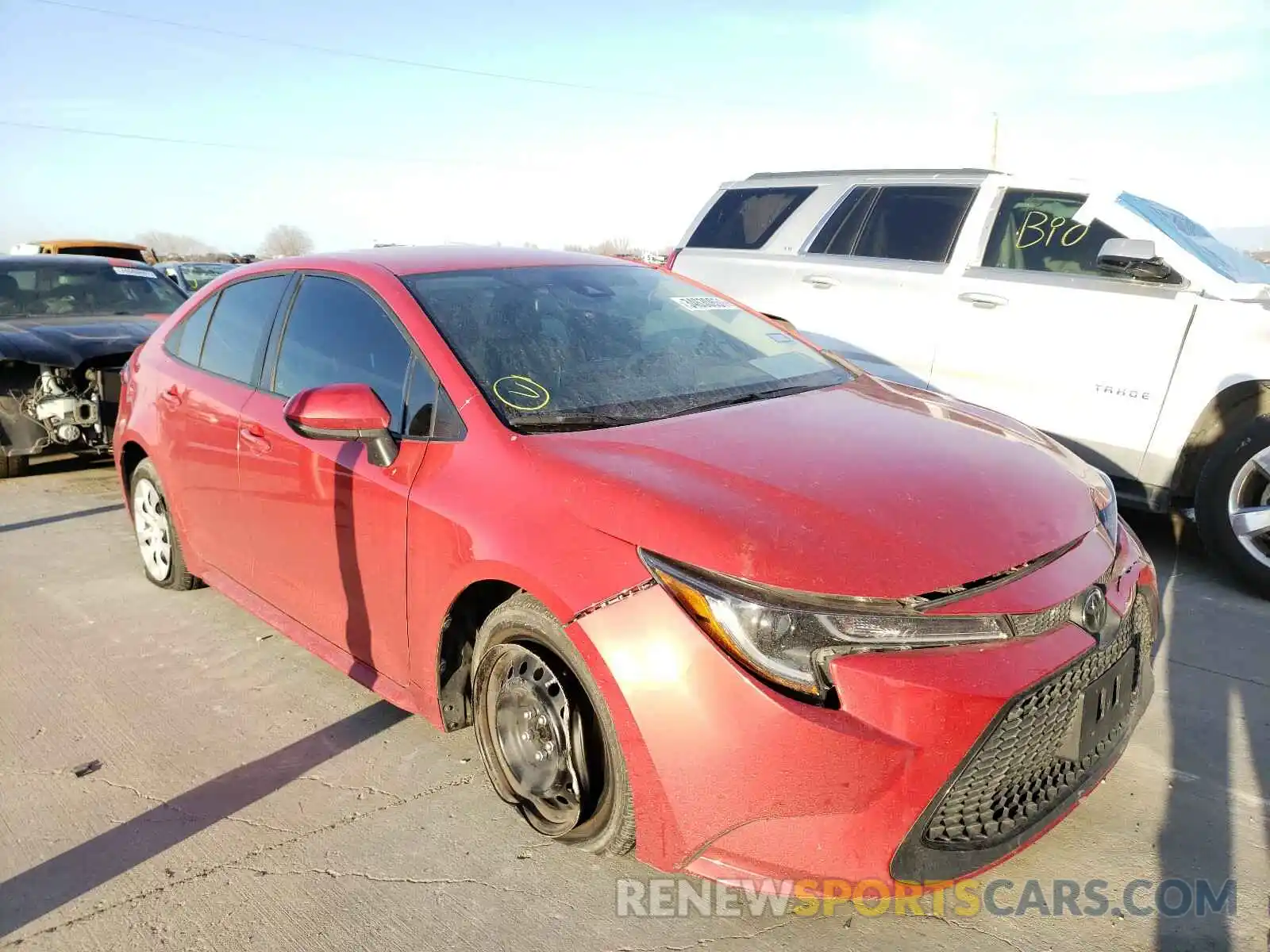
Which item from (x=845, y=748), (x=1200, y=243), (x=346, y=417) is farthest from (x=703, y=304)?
(x=1200, y=243)

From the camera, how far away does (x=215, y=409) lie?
3838mm

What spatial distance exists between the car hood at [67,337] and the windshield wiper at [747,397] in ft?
18.4

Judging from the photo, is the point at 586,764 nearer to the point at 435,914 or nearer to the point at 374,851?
the point at 435,914

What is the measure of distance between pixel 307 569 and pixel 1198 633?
3.59 m

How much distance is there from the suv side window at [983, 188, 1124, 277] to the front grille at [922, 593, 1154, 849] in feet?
11.2

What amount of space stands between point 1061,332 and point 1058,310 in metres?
0.12

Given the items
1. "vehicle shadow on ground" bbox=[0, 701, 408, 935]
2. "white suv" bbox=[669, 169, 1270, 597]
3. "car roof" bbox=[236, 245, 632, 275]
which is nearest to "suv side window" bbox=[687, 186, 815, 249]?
"white suv" bbox=[669, 169, 1270, 597]

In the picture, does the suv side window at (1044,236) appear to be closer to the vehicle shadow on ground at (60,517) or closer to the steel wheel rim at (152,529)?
the steel wheel rim at (152,529)

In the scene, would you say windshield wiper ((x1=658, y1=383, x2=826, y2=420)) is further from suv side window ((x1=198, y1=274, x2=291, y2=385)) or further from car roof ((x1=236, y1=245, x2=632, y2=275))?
suv side window ((x1=198, y1=274, x2=291, y2=385))

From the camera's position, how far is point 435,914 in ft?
7.91

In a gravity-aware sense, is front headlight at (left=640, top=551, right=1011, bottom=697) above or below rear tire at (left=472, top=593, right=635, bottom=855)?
above

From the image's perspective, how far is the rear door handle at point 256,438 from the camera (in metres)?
3.46

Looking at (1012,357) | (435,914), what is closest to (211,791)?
(435,914)

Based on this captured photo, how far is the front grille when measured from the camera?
2055 mm
